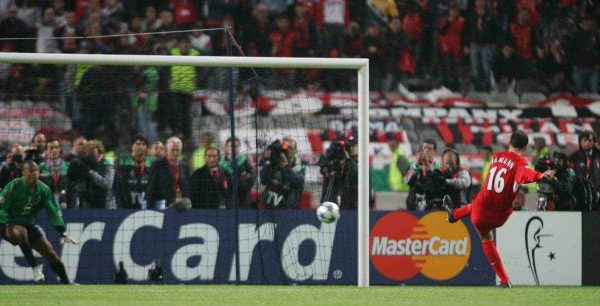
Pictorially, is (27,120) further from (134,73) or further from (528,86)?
(528,86)

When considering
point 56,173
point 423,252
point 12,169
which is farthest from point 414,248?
point 12,169

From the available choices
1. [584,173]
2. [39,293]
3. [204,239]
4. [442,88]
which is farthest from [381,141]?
[39,293]

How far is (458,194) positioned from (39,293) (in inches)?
243

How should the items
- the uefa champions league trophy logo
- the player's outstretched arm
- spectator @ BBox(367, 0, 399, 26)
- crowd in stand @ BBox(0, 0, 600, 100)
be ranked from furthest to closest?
spectator @ BBox(367, 0, 399, 26), crowd in stand @ BBox(0, 0, 600, 100), the uefa champions league trophy logo, the player's outstretched arm

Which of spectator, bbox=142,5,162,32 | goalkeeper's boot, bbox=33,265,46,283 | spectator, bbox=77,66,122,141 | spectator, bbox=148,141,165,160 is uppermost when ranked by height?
spectator, bbox=142,5,162,32

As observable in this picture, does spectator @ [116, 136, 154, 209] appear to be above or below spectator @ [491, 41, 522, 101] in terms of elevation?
below

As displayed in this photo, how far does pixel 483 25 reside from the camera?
22.3 metres

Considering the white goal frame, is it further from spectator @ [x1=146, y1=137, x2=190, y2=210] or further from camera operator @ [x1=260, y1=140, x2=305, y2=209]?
spectator @ [x1=146, y1=137, x2=190, y2=210]

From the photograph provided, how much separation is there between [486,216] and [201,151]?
4.43 m

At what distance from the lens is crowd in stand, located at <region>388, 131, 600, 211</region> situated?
14.8m

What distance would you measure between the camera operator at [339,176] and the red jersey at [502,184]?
2635mm

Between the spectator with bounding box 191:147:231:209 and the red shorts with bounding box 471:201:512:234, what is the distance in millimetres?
3391

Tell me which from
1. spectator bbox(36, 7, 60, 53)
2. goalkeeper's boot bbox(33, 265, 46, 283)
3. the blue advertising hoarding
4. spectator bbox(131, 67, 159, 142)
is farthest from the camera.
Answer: spectator bbox(36, 7, 60, 53)

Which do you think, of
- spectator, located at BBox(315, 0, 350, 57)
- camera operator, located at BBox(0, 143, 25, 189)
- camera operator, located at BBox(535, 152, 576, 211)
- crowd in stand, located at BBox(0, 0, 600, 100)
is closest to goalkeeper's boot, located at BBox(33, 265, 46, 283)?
camera operator, located at BBox(0, 143, 25, 189)
